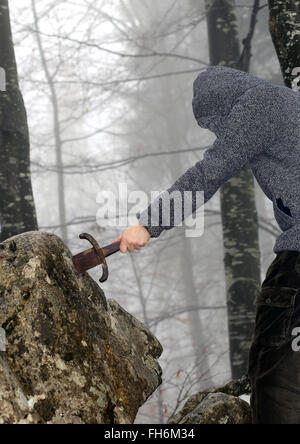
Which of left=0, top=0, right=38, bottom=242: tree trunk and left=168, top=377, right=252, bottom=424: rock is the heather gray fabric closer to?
left=168, top=377, right=252, bottom=424: rock

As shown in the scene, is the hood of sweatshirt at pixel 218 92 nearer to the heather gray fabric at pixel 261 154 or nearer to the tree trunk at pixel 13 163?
the heather gray fabric at pixel 261 154

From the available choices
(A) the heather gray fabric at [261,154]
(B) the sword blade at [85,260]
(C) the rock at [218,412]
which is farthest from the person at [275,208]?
(C) the rock at [218,412]

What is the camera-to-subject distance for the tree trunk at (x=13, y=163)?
209 inches

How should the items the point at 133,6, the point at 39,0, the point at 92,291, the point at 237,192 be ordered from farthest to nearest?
the point at 133,6
the point at 39,0
the point at 237,192
the point at 92,291

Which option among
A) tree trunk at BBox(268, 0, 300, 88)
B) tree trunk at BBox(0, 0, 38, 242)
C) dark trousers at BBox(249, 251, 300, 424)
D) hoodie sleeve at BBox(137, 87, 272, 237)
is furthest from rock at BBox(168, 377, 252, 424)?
tree trunk at BBox(0, 0, 38, 242)

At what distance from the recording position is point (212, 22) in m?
7.12

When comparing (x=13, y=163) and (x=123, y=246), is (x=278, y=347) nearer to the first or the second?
(x=123, y=246)

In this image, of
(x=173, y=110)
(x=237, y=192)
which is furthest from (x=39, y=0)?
(x=237, y=192)

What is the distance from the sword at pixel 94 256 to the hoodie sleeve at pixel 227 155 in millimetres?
247

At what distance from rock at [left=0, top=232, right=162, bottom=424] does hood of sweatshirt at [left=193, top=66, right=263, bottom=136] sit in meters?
1.24

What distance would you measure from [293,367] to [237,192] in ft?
14.4
